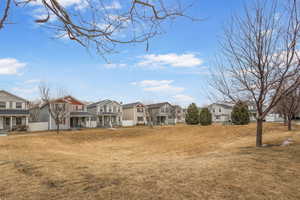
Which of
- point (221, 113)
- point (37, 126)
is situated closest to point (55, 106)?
point (37, 126)

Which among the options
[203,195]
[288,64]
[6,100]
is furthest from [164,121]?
[203,195]

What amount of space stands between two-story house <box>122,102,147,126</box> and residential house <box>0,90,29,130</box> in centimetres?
2359

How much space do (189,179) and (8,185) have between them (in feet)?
12.8

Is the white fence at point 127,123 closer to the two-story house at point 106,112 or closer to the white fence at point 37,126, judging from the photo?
the two-story house at point 106,112

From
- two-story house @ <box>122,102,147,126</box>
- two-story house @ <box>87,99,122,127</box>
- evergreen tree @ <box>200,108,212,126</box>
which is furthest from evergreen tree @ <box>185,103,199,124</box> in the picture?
two-story house @ <box>87,99,122,127</box>

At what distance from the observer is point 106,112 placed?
146ft

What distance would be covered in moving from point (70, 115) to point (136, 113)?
17432 millimetres

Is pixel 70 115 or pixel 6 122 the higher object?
pixel 70 115

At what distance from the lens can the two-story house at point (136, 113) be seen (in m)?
50.9

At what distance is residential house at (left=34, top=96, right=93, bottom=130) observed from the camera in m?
35.2

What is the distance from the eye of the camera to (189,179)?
171 inches

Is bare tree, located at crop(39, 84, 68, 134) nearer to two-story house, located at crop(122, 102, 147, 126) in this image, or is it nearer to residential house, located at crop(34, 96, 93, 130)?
residential house, located at crop(34, 96, 93, 130)

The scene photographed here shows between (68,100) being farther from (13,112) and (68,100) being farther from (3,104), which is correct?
(3,104)

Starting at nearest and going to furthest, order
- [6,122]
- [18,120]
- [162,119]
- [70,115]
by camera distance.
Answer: [6,122]
[18,120]
[70,115]
[162,119]
